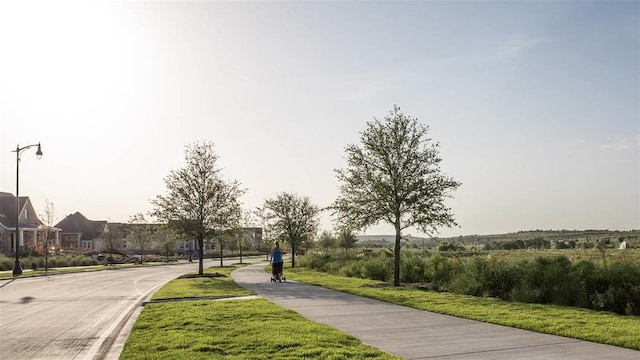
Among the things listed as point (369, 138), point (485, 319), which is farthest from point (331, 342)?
point (369, 138)

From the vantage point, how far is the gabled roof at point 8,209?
201ft

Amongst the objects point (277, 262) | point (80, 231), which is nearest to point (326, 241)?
point (277, 262)

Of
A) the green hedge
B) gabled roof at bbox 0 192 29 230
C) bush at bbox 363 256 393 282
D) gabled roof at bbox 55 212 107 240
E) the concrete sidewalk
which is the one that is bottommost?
the green hedge

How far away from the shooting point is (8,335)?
10.9m

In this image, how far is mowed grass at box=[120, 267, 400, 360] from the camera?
776 cm

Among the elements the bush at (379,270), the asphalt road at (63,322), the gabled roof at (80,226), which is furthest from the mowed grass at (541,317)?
the gabled roof at (80,226)

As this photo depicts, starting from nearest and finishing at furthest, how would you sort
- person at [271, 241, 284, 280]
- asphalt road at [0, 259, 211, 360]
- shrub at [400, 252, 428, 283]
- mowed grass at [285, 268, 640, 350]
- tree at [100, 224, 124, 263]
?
mowed grass at [285, 268, 640, 350], asphalt road at [0, 259, 211, 360], shrub at [400, 252, 428, 283], person at [271, 241, 284, 280], tree at [100, 224, 124, 263]

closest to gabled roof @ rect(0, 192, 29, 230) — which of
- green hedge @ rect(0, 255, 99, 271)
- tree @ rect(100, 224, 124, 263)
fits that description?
tree @ rect(100, 224, 124, 263)

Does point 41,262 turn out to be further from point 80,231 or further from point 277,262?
point 80,231

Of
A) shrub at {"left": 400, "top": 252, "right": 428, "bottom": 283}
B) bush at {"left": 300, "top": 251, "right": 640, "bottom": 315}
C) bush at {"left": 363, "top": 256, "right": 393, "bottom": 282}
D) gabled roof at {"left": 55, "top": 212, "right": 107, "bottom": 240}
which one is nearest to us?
bush at {"left": 300, "top": 251, "right": 640, "bottom": 315}

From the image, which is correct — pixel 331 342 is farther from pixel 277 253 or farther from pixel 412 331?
pixel 277 253

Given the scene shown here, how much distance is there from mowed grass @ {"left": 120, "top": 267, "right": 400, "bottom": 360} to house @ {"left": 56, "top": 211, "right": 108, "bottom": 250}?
256ft

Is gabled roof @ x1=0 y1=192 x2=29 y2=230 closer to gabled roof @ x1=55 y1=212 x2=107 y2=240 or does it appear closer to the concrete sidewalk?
gabled roof @ x1=55 y1=212 x2=107 y2=240

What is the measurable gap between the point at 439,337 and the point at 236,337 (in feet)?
11.0
